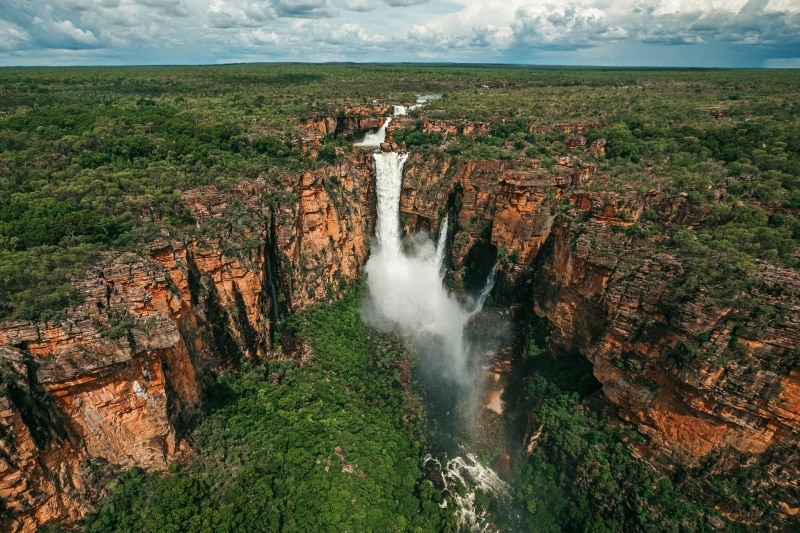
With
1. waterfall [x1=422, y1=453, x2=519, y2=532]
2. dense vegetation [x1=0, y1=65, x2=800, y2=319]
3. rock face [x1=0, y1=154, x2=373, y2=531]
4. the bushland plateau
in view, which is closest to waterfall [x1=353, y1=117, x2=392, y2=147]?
dense vegetation [x1=0, y1=65, x2=800, y2=319]

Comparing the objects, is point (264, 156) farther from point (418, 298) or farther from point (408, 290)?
point (418, 298)

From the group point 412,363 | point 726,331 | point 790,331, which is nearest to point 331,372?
point 412,363

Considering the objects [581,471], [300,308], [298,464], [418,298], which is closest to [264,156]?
[300,308]

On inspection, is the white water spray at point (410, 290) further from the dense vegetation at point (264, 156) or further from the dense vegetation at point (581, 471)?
the dense vegetation at point (581, 471)

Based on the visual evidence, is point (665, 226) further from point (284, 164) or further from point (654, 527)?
point (284, 164)

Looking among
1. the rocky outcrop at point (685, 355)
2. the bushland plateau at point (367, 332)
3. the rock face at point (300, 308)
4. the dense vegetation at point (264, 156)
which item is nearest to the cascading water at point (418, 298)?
the bushland plateau at point (367, 332)

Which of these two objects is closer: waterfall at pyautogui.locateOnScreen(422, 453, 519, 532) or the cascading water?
waterfall at pyautogui.locateOnScreen(422, 453, 519, 532)

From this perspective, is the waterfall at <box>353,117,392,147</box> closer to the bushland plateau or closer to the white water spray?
the white water spray

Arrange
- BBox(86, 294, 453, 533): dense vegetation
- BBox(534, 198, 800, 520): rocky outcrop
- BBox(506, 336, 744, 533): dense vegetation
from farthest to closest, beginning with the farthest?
BBox(506, 336, 744, 533): dense vegetation
BBox(534, 198, 800, 520): rocky outcrop
BBox(86, 294, 453, 533): dense vegetation
